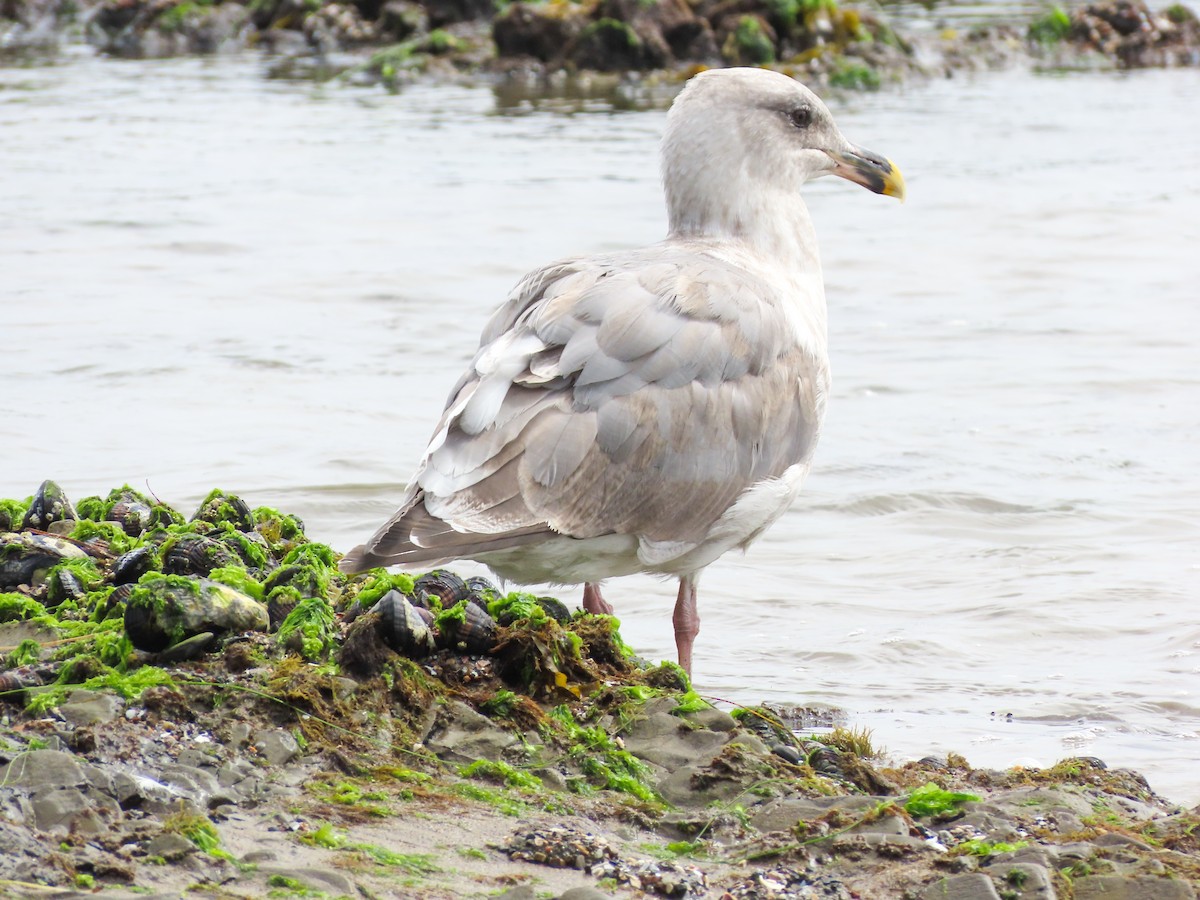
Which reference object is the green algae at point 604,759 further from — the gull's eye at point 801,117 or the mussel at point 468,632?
the gull's eye at point 801,117

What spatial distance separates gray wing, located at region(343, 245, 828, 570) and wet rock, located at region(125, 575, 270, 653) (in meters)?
0.38

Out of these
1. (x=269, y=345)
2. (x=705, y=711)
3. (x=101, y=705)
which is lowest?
(x=269, y=345)

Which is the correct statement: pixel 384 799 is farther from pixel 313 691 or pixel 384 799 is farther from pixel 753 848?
pixel 753 848

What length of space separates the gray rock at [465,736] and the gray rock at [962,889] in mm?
1234

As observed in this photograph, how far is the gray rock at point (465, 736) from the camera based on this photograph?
450cm

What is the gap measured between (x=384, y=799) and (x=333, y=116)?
17986 mm

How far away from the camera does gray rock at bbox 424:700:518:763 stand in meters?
4.50

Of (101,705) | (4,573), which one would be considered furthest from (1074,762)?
(4,573)

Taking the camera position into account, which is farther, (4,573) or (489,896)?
(4,573)

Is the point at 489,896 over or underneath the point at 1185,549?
over

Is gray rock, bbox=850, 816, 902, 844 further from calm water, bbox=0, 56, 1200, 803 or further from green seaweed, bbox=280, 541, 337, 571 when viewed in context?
green seaweed, bbox=280, 541, 337, 571

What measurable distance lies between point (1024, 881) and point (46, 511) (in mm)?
4024

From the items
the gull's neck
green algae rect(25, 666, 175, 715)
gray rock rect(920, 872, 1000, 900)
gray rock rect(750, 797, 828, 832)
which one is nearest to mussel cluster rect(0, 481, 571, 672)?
green algae rect(25, 666, 175, 715)

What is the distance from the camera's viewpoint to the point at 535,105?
73.7ft
